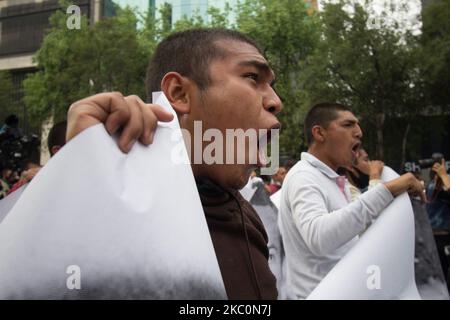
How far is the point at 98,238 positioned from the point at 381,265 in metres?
0.97

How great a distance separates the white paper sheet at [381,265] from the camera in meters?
1.30

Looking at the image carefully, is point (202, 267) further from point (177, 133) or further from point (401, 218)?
point (401, 218)

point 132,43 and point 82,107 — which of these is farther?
point 132,43

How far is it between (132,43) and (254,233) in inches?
697

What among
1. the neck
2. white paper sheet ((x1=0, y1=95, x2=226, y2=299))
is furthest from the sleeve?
white paper sheet ((x1=0, y1=95, x2=226, y2=299))

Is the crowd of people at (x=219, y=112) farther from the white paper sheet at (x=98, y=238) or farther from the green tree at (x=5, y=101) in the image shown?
the green tree at (x=5, y=101)

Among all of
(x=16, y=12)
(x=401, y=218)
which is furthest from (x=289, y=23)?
(x=16, y=12)

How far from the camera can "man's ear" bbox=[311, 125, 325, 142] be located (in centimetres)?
279

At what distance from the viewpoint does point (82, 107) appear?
821 mm

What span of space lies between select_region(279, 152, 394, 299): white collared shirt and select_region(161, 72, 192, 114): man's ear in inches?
38.1

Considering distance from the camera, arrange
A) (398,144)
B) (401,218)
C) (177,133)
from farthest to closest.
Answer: (398,144)
(401,218)
(177,133)

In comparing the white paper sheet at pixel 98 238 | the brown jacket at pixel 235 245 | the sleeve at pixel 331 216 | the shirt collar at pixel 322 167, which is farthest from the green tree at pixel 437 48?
the white paper sheet at pixel 98 238

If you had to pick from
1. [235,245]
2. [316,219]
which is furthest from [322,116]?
[235,245]

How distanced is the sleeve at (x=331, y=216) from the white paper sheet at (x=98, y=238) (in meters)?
1.18
